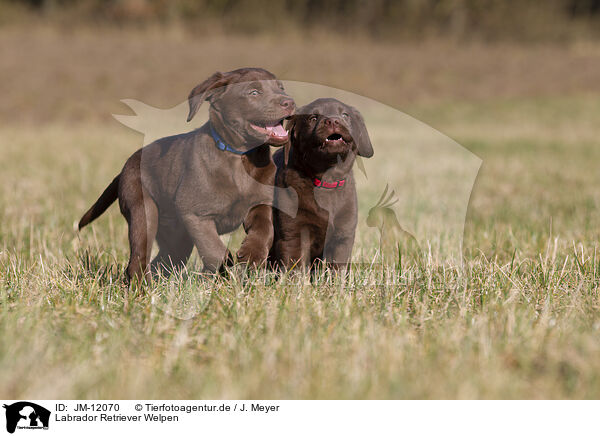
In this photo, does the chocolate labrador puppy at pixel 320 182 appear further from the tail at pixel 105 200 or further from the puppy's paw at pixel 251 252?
the tail at pixel 105 200

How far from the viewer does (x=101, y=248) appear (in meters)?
4.47

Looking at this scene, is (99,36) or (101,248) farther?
(99,36)

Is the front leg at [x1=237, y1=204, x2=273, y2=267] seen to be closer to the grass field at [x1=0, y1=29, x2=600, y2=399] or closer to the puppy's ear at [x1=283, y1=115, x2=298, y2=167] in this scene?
the grass field at [x1=0, y1=29, x2=600, y2=399]

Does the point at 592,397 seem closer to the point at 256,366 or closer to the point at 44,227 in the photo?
the point at 256,366

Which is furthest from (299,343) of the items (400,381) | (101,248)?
(101,248)

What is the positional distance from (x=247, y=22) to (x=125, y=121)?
26.0m

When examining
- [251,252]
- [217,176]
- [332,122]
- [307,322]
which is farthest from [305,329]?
[332,122]

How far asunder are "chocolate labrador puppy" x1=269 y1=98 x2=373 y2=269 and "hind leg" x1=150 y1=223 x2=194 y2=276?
1.64 feet

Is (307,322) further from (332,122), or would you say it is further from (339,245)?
(332,122)

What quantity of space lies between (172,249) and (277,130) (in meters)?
0.95

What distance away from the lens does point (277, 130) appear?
3115 millimetres

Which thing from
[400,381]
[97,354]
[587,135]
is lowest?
[587,135]
